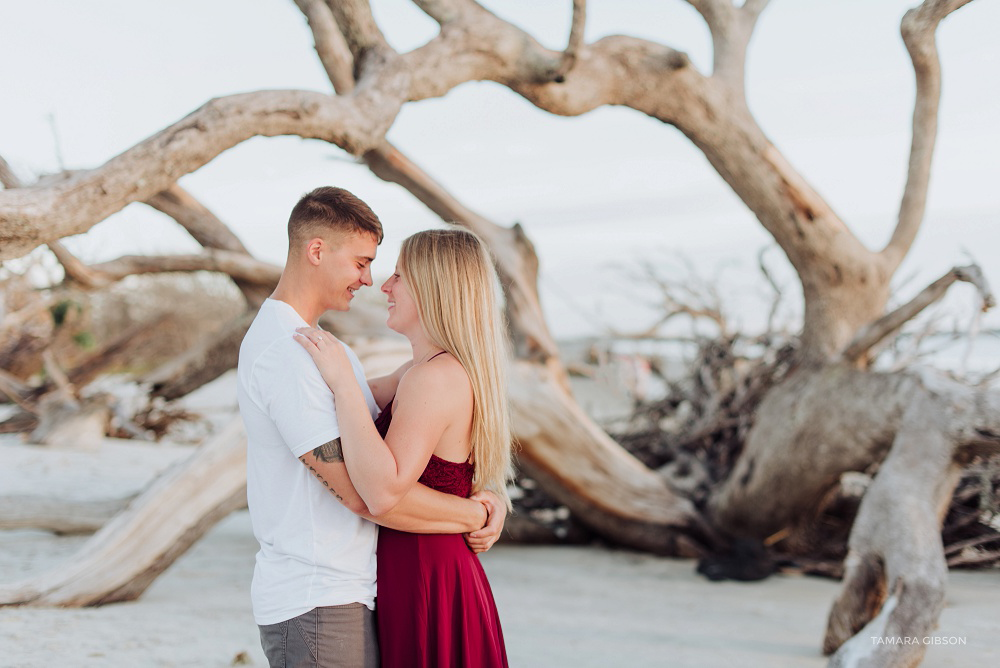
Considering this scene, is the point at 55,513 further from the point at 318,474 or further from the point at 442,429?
the point at 442,429

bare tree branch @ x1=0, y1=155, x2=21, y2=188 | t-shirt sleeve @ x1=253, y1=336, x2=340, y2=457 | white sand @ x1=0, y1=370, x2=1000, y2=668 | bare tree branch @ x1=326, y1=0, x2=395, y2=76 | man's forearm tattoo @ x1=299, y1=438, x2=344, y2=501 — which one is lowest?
white sand @ x1=0, y1=370, x2=1000, y2=668

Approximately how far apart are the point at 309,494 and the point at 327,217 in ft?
2.23

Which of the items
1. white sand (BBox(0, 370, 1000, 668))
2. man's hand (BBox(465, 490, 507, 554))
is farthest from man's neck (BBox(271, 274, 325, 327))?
white sand (BBox(0, 370, 1000, 668))

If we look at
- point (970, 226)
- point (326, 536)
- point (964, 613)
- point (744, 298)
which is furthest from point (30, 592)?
point (970, 226)

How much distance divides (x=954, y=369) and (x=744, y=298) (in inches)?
108

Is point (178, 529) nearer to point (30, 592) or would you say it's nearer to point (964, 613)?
point (30, 592)

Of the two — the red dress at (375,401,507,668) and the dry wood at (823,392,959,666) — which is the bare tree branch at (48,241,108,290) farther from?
the dry wood at (823,392,959,666)

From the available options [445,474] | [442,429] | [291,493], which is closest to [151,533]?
[291,493]

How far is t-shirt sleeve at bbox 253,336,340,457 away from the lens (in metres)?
1.92

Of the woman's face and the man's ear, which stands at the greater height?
the man's ear

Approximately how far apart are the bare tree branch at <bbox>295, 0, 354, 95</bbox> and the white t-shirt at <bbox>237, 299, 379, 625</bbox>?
2.93 meters

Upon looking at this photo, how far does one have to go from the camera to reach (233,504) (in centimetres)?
438

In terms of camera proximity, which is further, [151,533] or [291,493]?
[151,533]

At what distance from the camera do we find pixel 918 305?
4430mm
